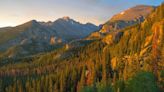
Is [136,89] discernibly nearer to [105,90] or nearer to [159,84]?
[159,84]

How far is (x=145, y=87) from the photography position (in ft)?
229

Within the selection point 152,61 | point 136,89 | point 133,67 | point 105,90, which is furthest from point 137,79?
point 105,90

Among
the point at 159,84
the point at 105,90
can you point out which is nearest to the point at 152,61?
the point at 159,84

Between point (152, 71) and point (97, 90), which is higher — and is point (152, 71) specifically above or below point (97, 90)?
above

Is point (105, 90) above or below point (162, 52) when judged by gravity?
below

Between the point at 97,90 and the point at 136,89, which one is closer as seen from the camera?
the point at 136,89

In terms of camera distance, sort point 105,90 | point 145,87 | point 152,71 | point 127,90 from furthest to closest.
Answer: point 105,90 < point 127,90 < point 152,71 < point 145,87

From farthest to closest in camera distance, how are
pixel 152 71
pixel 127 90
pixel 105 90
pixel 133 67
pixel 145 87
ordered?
pixel 105 90 → pixel 133 67 → pixel 127 90 → pixel 152 71 → pixel 145 87

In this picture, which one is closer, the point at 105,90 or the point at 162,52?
the point at 162,52

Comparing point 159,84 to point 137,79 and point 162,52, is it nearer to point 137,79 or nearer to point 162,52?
point 137,79

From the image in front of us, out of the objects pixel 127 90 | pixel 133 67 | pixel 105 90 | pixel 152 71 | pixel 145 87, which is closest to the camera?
pixel 145 87

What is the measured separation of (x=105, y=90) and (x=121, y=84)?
22.3 feet

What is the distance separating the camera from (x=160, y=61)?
80250 mm

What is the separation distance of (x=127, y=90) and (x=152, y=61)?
28.3 feet
